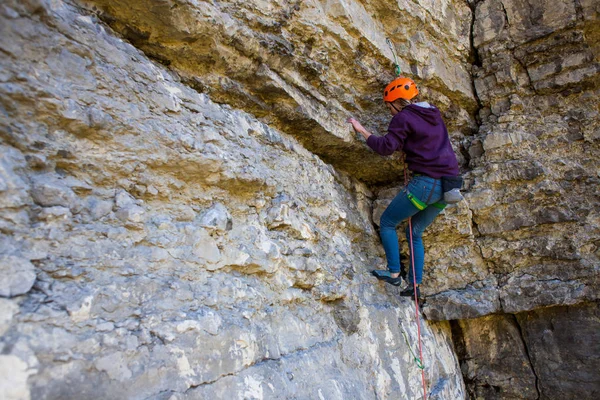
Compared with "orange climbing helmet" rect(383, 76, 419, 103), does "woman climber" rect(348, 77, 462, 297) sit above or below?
below

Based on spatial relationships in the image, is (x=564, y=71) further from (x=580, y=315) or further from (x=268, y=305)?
(x=268, y=305)

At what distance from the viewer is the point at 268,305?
2736 millimetres

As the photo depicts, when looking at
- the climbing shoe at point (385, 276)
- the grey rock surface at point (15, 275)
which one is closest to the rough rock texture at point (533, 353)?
the climbing shoe at point (385, 276)

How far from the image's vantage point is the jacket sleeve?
363cm

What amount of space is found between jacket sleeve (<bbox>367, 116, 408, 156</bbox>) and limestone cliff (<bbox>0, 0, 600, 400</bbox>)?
32cm

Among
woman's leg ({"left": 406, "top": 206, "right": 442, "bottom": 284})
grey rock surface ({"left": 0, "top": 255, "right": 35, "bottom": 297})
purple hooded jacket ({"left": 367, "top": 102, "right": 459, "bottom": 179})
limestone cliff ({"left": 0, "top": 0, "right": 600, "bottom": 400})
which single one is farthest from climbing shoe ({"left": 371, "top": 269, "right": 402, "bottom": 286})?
grey rock surface ({"left": 0, "top": 255, "right": 35, "bottom": 297})

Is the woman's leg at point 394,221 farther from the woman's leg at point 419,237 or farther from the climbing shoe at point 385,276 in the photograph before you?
the woman's leg at point 419,237

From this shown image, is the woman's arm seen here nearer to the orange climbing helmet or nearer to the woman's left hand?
the woman's left hand

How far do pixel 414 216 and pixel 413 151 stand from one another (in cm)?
74

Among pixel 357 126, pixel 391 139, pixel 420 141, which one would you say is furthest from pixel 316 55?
pixel 420 141

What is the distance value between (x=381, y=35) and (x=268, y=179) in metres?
2.08

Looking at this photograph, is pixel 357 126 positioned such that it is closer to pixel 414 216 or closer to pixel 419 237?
pixel 414 216

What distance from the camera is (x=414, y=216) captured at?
4.15 metres

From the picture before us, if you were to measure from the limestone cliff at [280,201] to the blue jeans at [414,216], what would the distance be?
299 mm
